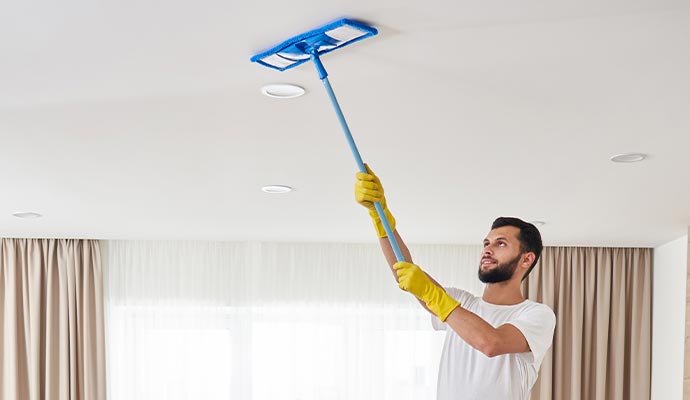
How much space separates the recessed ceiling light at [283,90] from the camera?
2.71 m

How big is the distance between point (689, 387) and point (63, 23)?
4638 mm

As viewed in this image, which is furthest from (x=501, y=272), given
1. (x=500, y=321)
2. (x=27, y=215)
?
(x=27, y=215)

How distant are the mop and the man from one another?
14.6 inches

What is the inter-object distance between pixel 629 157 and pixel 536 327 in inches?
44.6

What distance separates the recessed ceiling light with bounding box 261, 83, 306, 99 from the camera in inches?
107

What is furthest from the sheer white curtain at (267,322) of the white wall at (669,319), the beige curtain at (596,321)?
the white wall at (669,319)

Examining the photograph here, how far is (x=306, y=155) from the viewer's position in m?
3.74

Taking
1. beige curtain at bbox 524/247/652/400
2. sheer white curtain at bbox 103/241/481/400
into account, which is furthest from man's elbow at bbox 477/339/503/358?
sheer white curtain at bbox 103/241/481/400

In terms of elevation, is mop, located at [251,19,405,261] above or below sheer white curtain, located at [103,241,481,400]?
above

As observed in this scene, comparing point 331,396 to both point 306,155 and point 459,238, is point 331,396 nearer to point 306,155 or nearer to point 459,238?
point 459,238

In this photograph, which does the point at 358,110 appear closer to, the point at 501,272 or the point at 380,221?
the point at 380,221

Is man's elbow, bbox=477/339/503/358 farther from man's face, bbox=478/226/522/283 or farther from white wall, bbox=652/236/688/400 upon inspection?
white wall, bbox=652/236/688/400

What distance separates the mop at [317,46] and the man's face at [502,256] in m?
0.48

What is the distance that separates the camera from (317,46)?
227 cm
